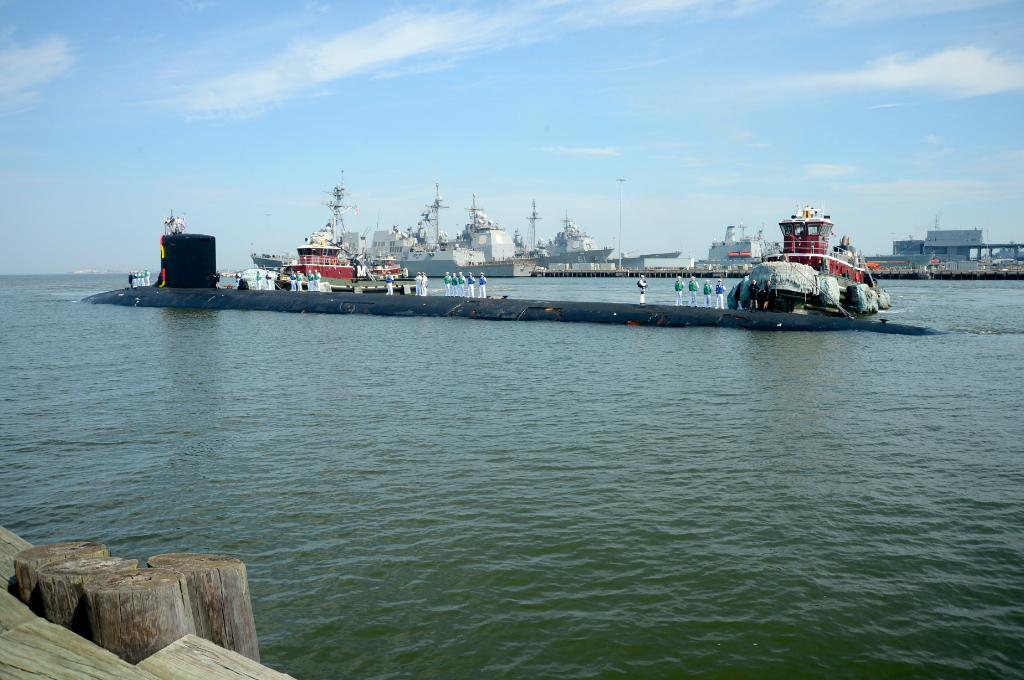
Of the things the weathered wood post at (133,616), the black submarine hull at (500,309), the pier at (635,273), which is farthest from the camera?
the pier at (635,273)

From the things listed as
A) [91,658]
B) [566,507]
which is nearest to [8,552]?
[91,658]

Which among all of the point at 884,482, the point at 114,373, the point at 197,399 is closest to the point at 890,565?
the point at 884,482

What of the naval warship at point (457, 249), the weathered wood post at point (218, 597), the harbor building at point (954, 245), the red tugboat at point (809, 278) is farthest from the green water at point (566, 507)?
the harbor building at point (954, 245)

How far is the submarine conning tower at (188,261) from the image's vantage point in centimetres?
4234

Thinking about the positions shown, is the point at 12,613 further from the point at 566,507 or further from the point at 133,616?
the point at 566,507

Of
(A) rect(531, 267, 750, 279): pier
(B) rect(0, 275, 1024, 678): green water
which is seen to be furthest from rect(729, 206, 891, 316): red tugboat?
(A) rect(531, 267, 750, 279): pier

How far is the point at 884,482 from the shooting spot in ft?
33.1

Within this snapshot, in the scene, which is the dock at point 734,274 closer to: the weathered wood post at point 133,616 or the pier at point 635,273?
the pier at point 635,273

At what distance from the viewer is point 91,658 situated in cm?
350

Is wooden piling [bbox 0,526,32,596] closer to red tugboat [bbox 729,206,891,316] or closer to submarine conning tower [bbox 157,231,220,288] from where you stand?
red tugboat [bbox 729,206,891,316]

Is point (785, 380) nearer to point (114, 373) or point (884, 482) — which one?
point (884, 482)

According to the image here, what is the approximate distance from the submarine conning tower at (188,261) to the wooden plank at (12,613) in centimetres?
4126

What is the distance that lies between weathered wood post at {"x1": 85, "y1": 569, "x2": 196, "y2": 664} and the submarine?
28.0 metres

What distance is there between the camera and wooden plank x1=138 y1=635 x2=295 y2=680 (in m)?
3.58
